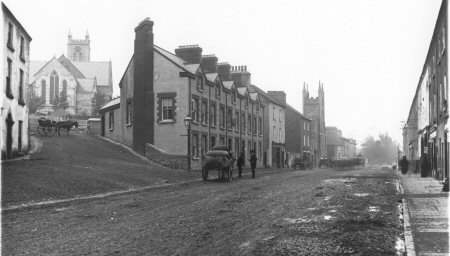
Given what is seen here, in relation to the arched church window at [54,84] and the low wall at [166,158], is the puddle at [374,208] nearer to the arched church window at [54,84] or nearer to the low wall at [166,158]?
the low wall at [166,158]

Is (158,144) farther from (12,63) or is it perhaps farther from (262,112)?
(262,112)

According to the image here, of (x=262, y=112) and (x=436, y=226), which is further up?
(x=262, y=112)

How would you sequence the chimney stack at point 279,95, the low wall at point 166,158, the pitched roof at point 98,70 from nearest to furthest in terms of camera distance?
the low wall at point 166,158, the chimney stack at point 279,95, the pitched roof at point 98,70

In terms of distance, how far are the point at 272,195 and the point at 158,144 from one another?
1994 cm

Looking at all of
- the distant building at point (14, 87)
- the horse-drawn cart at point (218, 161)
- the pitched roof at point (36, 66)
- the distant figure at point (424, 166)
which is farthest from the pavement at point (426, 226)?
the pitched roof at point (36, 66)

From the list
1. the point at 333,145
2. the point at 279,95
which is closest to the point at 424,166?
the point at 279,95

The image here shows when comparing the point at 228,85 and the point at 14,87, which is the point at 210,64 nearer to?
the point at 228,85

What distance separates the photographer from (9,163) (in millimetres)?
21562

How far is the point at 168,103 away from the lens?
3425cm

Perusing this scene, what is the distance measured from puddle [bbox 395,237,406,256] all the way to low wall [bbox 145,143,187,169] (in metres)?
24.9

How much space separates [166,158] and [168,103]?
14.2 feet

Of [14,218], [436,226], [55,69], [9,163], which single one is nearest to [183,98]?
[9,163]

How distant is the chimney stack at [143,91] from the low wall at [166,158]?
1.13m

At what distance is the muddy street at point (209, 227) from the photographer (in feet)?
24.1
